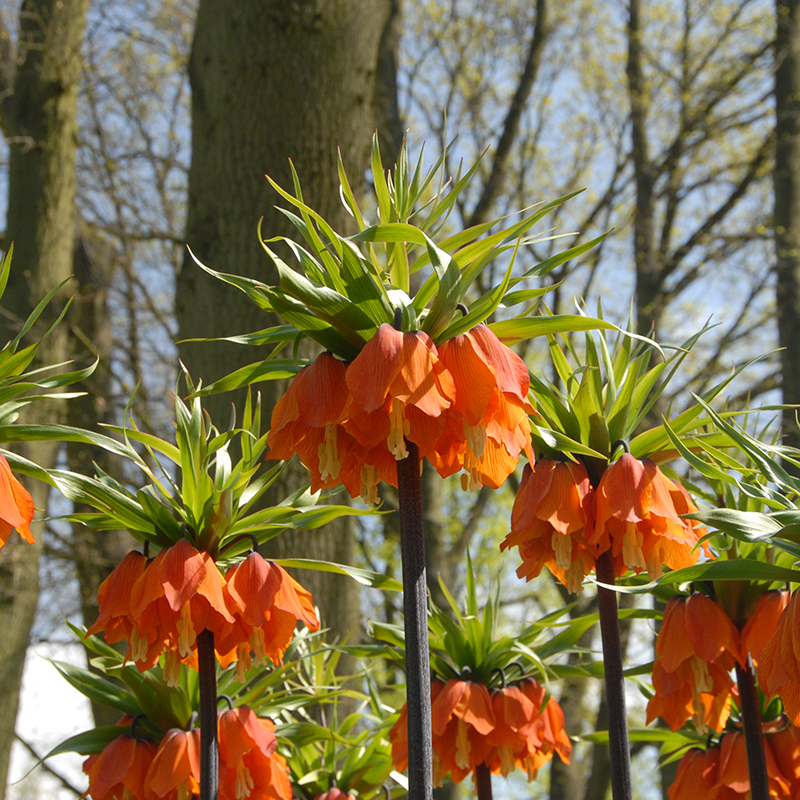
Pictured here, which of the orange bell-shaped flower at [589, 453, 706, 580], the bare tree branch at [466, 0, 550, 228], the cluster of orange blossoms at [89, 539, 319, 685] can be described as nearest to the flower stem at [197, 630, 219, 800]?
the cluster of orange blossoms at [89, 539, 319, 685]

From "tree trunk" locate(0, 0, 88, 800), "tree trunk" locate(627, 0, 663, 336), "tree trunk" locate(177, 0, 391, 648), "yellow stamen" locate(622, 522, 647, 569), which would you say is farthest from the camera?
"tree trunk" locate(627, 0, 663, 336)

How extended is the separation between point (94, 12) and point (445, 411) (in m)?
6.92

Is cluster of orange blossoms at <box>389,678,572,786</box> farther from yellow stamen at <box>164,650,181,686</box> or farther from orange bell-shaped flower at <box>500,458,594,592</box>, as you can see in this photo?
yellow stamen at <box>164,650,181,686</box>

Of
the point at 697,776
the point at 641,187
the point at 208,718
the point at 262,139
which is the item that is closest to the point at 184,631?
the point at 208,718

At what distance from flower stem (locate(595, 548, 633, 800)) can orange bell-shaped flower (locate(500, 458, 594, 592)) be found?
0.08 m

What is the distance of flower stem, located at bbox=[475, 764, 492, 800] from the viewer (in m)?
1.68

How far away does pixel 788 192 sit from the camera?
6113 millimetres

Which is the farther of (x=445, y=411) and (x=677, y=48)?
(x=677, y=48)

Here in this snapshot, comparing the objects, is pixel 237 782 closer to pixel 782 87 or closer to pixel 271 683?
pixel 271 683

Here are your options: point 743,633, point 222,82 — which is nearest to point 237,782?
point 743,633

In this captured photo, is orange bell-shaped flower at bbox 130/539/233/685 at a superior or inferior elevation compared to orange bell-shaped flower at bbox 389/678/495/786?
superior

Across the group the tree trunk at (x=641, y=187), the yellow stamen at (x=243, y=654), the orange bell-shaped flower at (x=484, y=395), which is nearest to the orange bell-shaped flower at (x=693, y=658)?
the orange bell-shaped flower at (x=484, y=395)

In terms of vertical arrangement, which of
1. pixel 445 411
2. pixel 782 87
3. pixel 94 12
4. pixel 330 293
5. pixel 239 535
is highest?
pixel 94 12

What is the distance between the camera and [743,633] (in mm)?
1430
